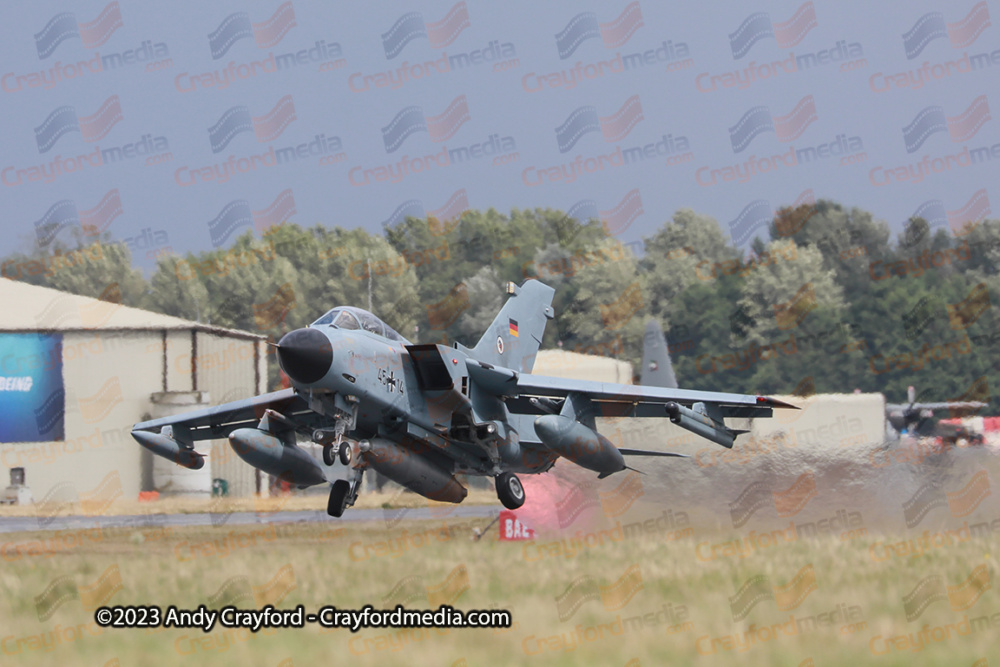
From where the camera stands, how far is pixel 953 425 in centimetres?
4756

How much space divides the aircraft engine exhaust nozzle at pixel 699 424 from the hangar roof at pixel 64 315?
25.1m

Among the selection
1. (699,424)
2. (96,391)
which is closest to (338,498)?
(699,424)

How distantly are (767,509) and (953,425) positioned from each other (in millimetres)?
29624

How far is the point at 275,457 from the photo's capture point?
1884cm

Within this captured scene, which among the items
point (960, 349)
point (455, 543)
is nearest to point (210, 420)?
point (455, 543)

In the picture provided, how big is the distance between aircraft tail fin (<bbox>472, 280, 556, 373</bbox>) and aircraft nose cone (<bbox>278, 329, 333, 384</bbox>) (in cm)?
480

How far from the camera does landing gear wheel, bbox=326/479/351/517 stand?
60.6 feet

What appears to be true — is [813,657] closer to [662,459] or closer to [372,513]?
[662,459]

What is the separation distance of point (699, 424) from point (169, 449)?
415 inches

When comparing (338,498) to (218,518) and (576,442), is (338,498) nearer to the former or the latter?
(576,442)

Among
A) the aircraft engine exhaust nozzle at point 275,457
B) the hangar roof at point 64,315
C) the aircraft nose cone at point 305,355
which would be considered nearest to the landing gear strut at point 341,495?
the aircraft engine exhaust nozzle at point 275,457

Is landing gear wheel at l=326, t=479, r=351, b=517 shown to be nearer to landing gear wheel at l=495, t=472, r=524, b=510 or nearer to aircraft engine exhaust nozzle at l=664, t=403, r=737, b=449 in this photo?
landing gear wheel at l=495, t=472, r=524, b=510

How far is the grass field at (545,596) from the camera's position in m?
12.5

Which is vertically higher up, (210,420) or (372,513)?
(210,420)
